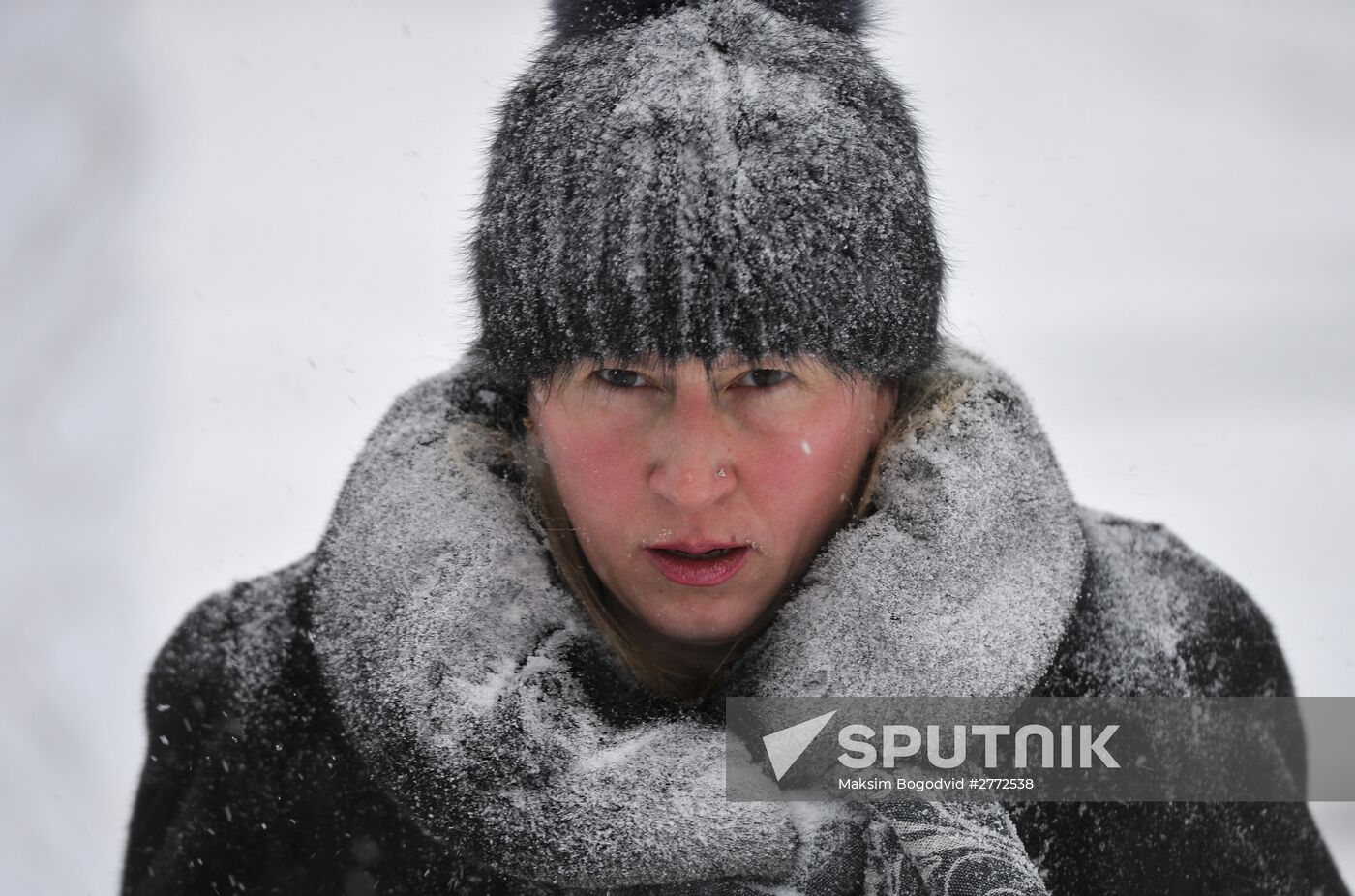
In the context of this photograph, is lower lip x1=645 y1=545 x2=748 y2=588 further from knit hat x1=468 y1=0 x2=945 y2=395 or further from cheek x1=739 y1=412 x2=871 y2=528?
knit hat x1=468 y1=0 x2=945 y2=395

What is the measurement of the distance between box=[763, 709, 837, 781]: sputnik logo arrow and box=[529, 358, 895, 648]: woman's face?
0.15 metres

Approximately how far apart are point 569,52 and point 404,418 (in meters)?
0.47

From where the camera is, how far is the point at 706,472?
1021 millimetres

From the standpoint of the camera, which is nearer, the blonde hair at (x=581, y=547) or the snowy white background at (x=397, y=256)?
the blonde hair at (x=581, y=547)

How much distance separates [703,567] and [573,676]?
173mm

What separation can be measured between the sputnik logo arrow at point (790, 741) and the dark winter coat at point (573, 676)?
36mm

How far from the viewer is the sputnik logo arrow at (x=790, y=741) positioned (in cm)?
101

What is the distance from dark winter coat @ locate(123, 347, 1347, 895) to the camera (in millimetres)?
1004

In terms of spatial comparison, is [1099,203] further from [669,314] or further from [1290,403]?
[669,314]

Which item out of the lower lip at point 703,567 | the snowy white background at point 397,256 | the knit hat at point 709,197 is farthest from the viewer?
the snowy white background at point 397,256

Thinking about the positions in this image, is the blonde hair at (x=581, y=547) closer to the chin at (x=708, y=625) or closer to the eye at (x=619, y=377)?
the chin at (x=708, y=625)

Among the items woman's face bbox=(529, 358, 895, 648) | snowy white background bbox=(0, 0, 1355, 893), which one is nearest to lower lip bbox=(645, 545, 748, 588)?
Answer: woman's face bbox=(529, 358, 895, 648)

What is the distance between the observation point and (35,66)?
→ 8.48 ft
